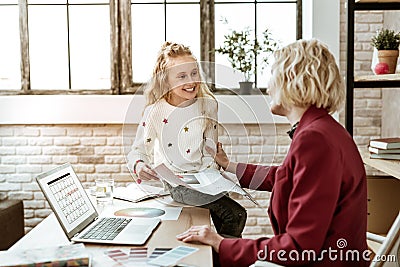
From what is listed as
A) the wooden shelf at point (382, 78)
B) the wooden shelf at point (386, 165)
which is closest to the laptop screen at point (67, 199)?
the wooden shelf at point (386, 165)

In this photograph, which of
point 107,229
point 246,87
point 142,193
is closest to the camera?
point 107,229

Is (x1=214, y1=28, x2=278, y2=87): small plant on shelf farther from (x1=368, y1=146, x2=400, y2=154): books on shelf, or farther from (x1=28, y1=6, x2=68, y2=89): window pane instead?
(x1=368, y1=146, x2=400, y2=154): books on shelf

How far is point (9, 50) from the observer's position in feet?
13.9

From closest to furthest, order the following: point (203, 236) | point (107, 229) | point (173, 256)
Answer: point (173, 256), point (203, 236), point (107, 229)

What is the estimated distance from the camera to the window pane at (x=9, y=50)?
4223 mm

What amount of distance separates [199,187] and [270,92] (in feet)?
1.90

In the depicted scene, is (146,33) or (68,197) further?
(146,33)

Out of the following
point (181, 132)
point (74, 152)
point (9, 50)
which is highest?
point (9, 50)

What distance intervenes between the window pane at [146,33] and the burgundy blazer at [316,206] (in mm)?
2665

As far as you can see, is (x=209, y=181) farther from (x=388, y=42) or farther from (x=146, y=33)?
(x=146, y=33)

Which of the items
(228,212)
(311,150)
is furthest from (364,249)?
(228,212)

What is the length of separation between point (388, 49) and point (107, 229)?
1.89 m

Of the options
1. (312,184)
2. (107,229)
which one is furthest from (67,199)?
(312,184)

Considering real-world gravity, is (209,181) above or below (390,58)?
below
